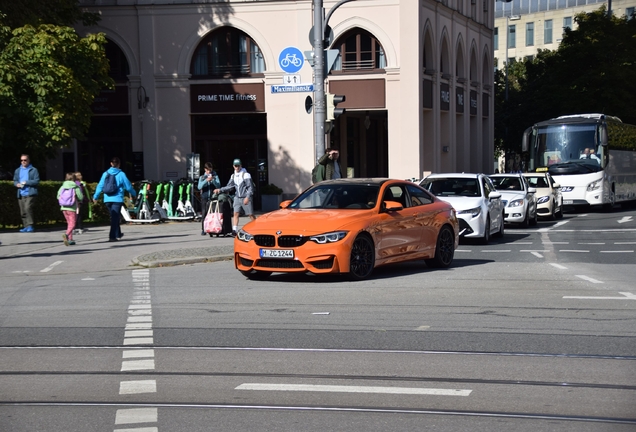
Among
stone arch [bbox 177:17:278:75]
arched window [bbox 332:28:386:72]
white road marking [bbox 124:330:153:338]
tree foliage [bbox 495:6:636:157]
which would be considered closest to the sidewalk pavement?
white road marking [bbox 124:330:153:338]

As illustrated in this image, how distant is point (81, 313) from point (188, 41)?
28.5 meters

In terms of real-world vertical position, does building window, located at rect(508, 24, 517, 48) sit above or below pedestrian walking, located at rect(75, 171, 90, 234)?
above

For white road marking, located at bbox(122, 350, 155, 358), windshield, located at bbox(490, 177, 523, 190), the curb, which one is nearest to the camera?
white road marking, located at bbox(122, 350, 155, 358)

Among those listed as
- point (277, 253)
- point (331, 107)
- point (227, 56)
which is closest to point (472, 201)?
point (331, 107)

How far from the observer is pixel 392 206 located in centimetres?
1448

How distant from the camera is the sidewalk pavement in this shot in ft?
59.2

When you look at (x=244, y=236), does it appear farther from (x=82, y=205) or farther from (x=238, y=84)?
(x=238, y=84)

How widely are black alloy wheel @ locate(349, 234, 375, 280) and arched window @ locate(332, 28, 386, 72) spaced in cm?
2470

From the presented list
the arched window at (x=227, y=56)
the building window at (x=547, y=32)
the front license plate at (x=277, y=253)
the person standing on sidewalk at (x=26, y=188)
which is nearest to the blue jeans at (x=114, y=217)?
the person standing on sidewalk at (x=26, y=188)

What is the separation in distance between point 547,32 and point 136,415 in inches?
3927

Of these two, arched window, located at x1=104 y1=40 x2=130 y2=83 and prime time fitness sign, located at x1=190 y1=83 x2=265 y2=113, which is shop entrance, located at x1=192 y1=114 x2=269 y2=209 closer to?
prime time fitness sign, located at x1=190 y1=83 x2=265 y2=113

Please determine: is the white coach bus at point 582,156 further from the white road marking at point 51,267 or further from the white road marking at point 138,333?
the white road marking at point 138,333

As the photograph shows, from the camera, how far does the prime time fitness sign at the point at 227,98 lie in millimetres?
38188

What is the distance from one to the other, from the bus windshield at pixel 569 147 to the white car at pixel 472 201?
1535cm
